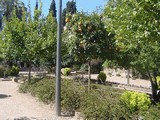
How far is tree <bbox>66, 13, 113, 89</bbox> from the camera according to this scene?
15062 millimetres

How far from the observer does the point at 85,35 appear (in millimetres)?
15242

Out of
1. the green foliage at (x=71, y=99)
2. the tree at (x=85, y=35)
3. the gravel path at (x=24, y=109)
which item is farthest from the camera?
the tree at (x=85, y=35)

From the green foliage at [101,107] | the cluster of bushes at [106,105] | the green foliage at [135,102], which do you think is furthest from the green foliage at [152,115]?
the green foliage at [135,102]

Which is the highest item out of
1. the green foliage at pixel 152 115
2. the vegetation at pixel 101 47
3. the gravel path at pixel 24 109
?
the vegetation at pixel 101 47

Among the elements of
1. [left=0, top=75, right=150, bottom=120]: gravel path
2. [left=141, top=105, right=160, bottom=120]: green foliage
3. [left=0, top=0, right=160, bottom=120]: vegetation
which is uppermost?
[left=0, top=0, right=160, bottom=120]: vegetation

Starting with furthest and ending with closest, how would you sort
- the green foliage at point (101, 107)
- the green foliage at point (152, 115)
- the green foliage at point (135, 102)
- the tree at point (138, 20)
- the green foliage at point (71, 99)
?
the green foliage at point (71, 99) → the green foliage at point (135, 102) → the green foliage at point (101, 107) → the green foliage at point (152, 115) → the tree at point (138, 20)

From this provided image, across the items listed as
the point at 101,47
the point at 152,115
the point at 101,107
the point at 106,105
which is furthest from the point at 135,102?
the point at 101,47

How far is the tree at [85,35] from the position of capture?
15.1 metres

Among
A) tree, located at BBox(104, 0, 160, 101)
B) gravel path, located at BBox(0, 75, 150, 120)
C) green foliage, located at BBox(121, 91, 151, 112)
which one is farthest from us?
gravel path, located at BBox(0, 75, 150, 120)

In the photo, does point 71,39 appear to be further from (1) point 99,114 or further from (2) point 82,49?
(1) point 99,114

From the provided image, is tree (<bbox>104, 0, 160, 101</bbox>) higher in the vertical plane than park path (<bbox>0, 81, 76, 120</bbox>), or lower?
higher

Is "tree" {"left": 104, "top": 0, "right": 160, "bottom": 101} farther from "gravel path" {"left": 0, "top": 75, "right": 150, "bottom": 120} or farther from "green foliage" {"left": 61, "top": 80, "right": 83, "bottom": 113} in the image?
"gravel path" {"left": 0, "top": 75, "right": 150, "bottom": 120}

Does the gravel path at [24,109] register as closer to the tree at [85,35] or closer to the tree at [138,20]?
the tree at [85,35]

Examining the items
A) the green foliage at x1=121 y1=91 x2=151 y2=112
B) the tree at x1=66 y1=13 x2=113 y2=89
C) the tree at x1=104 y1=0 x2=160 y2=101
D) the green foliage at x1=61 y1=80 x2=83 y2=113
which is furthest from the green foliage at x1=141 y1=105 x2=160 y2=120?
the tree at x1=66 y1=13 x2=113 y2=89
